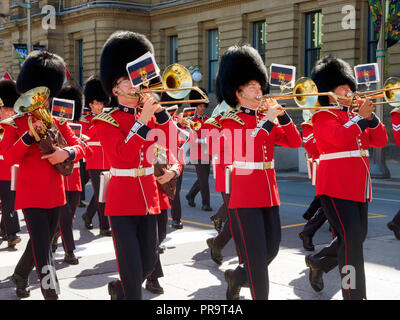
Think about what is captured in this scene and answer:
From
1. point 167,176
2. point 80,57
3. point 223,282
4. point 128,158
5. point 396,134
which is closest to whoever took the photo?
point 128,158

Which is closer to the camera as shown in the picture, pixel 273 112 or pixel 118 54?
pixel 273 112

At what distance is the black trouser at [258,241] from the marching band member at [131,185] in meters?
0.65

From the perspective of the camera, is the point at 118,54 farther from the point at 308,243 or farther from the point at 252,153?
the point at 308,243

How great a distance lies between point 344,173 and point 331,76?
93cm

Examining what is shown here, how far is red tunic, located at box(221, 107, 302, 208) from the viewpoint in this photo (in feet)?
15.1

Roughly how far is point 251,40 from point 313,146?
19.6 m

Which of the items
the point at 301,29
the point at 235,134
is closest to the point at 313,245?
the point at 235,134

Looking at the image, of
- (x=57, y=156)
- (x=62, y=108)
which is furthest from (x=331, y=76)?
(x=62, y=108)

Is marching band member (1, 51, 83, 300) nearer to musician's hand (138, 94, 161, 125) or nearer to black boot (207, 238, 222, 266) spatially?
musician's hand (138, 94, 161, 125)

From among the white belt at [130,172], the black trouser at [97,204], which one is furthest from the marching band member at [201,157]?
the white belt at [130,172]

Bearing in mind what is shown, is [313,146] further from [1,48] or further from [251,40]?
[1,48]

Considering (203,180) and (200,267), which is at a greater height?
(203,180)

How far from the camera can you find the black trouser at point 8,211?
778 centimetres

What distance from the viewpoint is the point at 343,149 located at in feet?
16.8
